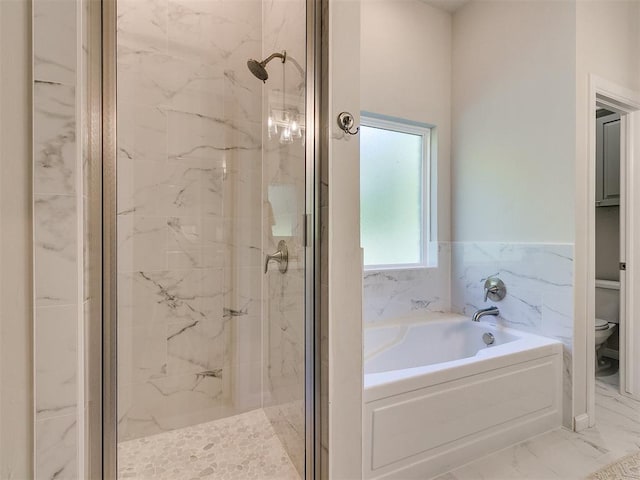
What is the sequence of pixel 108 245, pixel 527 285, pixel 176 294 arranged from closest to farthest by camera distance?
1. pixel 108 245
2. pixel 176 294
3. pixel 527 285

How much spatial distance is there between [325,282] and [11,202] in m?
0.92

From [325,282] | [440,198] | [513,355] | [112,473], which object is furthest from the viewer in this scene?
[440,198]

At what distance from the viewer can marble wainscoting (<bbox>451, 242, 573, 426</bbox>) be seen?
1900mm

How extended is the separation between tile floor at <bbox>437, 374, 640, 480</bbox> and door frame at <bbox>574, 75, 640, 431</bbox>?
0.36 ft

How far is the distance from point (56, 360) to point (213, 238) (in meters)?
1.06

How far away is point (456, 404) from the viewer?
152 cm

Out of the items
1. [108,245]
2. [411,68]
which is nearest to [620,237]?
[411,68]

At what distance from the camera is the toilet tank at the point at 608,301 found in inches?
110

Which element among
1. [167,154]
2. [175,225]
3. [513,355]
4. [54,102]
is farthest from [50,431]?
[513,355]

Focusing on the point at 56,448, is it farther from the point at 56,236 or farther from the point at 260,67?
the point at 260,67

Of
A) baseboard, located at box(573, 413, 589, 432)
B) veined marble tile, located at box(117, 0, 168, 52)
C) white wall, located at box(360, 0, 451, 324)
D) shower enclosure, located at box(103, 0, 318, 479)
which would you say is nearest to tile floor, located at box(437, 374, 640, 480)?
baseboard, located at box(573, 413, 589, 432)

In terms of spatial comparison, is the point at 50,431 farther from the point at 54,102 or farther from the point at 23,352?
the point at 54,102

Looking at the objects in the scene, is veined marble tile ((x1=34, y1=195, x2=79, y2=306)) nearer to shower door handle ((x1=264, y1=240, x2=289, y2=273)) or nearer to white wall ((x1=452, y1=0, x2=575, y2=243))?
shower door handle ((x1=264, y1=240, x2=289, y2=273))

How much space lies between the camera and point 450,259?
272cm
